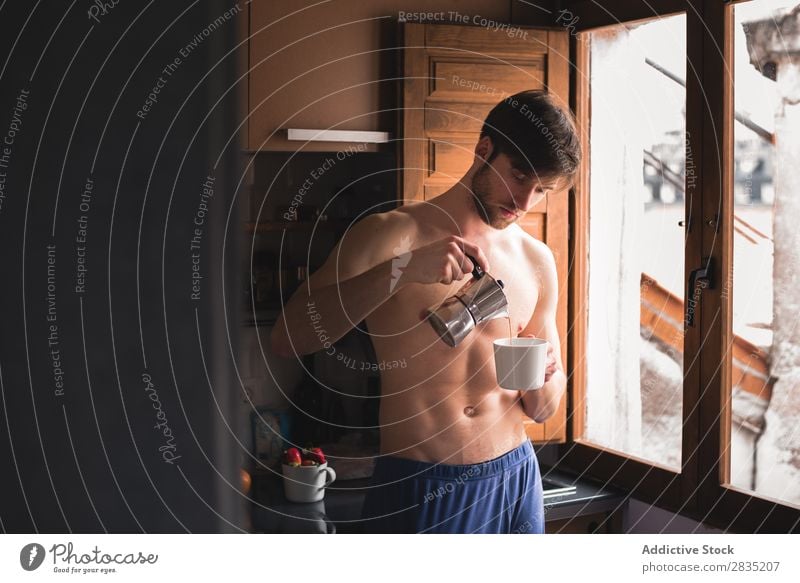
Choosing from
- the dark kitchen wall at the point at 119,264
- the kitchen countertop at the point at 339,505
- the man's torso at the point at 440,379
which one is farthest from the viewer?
the kitchen countertop at the point at 339,505

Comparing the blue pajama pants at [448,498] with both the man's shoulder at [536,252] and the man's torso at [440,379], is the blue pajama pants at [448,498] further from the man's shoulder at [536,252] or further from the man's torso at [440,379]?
the man's shoulder at [536,252]

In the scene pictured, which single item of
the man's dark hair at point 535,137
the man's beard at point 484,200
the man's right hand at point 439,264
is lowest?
the man's right hand at point 439,264

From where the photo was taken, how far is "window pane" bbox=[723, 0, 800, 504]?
3.00ft

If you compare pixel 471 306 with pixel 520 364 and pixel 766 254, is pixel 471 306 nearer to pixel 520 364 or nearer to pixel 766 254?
pixel 520 364

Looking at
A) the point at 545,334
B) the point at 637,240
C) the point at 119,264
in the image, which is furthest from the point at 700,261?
the point at 119,264

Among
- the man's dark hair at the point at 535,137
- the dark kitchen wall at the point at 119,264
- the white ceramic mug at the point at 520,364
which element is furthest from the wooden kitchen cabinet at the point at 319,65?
the dark kitchen wall at the point at 119,264

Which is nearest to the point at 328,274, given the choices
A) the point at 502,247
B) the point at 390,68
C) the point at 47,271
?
the point at 502,247

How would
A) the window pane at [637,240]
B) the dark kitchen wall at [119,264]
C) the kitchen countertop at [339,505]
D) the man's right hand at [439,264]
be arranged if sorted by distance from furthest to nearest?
1. the window pane at [637,240]
2. the kitchen countertop at [339,505]
3. the man's right hand at [439,264]
4. the dark kitchen wall at [119,264]

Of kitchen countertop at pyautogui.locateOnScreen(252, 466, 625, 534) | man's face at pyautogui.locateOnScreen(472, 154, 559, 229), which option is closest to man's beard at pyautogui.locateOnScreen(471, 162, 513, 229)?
man's face at pyautogui.locateOnScreen(472, 154, 559, 229)

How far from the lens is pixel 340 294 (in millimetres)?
706

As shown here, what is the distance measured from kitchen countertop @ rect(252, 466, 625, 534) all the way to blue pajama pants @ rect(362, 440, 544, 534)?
65mm

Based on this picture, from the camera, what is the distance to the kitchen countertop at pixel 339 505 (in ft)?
2.98

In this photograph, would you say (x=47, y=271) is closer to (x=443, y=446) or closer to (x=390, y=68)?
(x=443, y=446)

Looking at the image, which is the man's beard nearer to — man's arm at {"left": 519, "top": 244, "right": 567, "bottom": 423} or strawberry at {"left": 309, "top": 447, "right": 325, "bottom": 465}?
man's arm at {"left": 519, "top": 244, "right": 567, "bottom": 423}
